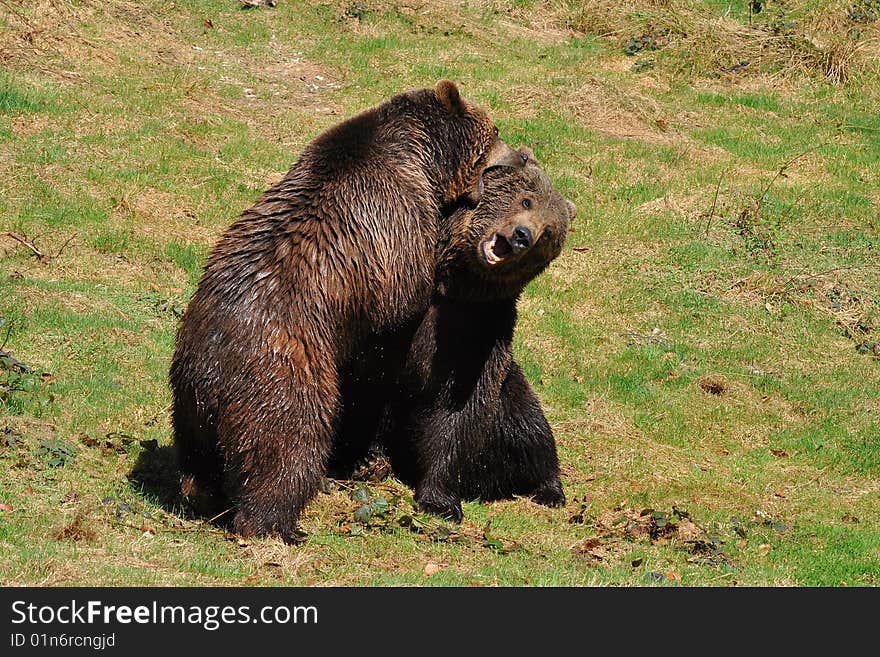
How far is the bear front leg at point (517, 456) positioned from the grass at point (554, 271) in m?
0.16

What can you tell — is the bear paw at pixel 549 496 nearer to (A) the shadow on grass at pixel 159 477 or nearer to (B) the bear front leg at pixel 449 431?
(B) the bear front leg at pixel 449 431

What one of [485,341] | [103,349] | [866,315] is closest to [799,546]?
[485,341]

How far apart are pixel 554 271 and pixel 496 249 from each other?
562 centimetres

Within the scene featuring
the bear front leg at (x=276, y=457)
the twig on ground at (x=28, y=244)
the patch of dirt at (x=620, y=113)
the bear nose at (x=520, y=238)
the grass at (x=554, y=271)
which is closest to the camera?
the bear front leg at (x=276, y=457)

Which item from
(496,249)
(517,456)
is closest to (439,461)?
(517,456)

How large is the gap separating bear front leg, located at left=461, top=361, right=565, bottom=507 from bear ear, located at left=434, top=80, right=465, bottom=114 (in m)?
2.20

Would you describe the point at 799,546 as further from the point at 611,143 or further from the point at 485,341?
the point at 611,143

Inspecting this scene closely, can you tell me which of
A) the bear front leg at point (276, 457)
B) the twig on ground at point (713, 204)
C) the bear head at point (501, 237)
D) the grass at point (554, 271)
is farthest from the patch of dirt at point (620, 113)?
the bear front leg at point (276, 457)

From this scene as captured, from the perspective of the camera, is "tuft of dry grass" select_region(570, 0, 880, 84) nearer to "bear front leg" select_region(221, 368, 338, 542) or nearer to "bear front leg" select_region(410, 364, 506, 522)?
"bear front leg" select_region(410, 364, 506, 522)

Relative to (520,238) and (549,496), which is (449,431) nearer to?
(549,496)

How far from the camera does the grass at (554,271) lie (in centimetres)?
766

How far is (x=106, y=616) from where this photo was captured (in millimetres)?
5402

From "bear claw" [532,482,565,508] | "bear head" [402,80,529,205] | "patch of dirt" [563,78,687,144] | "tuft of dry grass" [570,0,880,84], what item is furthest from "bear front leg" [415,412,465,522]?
"tuft of dry grass" [570,0,880,84]

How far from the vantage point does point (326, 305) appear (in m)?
7.21
